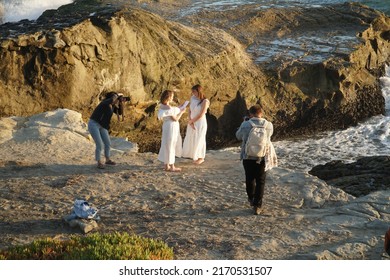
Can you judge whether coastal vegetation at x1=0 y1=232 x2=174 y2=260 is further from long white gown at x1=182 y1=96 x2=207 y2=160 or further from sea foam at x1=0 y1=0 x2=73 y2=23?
sea foam at x1=0 y1=0 x2=73 y2=23

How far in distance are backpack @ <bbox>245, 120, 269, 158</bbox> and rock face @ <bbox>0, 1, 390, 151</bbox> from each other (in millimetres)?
7792

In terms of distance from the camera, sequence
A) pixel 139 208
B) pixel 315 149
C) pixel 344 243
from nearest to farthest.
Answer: pixel 344 243
pixel 139 208
pixel 315 149

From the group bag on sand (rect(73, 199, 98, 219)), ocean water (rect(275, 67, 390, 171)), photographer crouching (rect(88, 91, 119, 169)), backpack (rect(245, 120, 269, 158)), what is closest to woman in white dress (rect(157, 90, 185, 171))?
photographer crouching (rect(88, 91, 119, 169))

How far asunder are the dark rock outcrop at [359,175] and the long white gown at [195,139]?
297cm

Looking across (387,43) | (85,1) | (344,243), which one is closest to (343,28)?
(387,43)

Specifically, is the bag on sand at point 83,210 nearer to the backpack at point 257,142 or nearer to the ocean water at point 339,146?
the backpack at point 257,142

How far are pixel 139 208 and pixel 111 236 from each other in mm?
2139

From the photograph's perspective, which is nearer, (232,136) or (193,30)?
(232,136)

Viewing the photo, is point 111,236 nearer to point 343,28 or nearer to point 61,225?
point 61,225

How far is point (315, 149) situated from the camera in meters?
19.2

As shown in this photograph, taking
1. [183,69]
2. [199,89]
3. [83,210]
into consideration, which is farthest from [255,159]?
[183,69]

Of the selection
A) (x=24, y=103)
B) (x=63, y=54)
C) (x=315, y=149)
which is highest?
(x=63, y=54)

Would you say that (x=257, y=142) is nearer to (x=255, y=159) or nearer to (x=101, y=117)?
(x=255, y=159)

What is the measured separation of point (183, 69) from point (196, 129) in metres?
6.48
